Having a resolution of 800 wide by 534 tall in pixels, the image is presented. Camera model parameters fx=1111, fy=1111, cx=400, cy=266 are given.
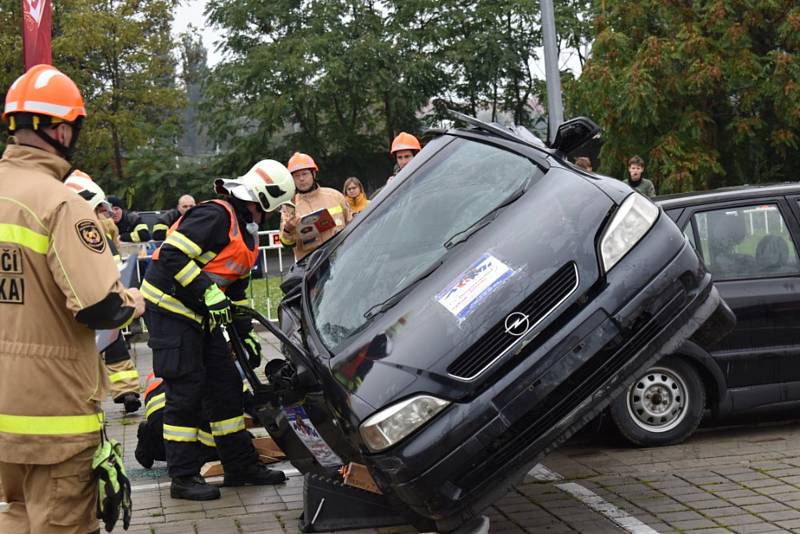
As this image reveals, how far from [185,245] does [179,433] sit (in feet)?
3.64

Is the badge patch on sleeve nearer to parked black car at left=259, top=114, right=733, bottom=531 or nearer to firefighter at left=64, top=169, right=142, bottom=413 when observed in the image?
parked black car at left=259, top=114, right=733, bottom=531

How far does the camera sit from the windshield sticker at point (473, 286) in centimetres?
480

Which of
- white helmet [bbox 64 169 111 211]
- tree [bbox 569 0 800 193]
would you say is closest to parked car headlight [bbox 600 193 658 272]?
white helmet [bbox 64 169 111 211]

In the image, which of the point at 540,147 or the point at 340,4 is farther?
the point at 340,4

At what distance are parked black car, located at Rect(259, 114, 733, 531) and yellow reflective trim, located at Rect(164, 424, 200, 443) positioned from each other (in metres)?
1.21

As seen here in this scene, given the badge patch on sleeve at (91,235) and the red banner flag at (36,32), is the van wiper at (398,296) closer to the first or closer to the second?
the badge patch on sleeve at (91,235)

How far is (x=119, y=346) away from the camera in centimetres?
997

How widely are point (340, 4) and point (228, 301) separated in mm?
30566

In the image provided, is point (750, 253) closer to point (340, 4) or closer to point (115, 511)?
point (115, 511)

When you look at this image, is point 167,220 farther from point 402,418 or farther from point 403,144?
point 402,418

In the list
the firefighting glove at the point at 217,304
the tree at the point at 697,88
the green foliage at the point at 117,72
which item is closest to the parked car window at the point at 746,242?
the firefighting glove at the point at 217,304

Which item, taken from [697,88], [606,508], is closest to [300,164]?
[606,508]

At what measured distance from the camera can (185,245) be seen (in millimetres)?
6324

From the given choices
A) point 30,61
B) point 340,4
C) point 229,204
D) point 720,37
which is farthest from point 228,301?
point 340,4
